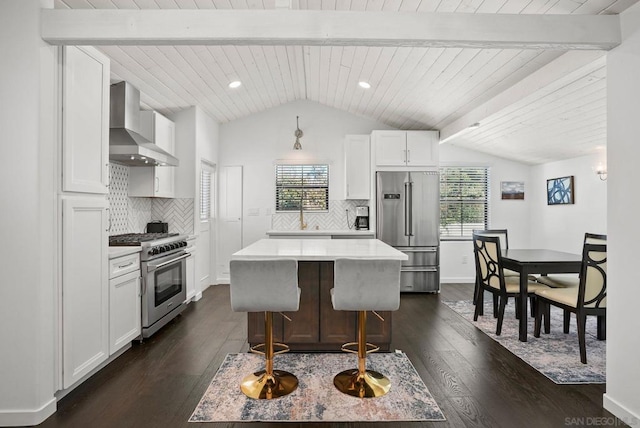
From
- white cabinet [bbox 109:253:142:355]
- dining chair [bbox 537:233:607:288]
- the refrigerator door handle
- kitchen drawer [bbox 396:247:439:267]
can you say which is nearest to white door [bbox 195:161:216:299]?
white cabinet [bbox 109:253:142:355]

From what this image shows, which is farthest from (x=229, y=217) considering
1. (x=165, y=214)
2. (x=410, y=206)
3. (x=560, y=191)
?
(x=560, y=191)

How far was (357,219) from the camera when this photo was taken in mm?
5879

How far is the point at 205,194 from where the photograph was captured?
5.73 m

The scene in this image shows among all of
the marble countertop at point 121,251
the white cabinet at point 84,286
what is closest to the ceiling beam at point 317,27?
the white cabinet at point 84,286

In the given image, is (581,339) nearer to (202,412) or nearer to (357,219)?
(202,412)

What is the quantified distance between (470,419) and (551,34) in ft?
7.50

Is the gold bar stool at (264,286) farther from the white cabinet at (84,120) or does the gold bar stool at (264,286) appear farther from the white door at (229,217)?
the white door at (229,217)

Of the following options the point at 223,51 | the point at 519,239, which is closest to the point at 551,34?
the point at 223,51

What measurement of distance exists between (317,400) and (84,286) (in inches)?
69.3

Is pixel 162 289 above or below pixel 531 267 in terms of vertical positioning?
below

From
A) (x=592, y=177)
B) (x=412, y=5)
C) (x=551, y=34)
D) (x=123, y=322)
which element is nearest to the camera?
(x=551, y=34)

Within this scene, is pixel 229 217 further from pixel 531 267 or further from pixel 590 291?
pixel 590 291

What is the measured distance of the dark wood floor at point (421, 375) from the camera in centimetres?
222

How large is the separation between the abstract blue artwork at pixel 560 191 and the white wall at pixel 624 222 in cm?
339
